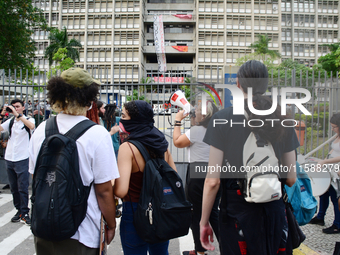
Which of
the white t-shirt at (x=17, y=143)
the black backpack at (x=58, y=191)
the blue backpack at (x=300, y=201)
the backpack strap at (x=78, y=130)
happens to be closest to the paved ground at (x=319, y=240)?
the blue backpack at (x=300, y=201)

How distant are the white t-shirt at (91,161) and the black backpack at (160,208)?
0.41 meters

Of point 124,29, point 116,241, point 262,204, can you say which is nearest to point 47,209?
point 262,204

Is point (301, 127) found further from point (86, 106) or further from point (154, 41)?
point (154, 41)

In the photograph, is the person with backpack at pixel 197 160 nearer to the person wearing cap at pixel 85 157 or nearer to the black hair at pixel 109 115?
the person wearing cap at pixel 85 157

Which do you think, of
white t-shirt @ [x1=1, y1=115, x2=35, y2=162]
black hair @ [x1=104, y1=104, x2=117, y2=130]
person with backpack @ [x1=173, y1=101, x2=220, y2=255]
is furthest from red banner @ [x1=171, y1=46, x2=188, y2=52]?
person with backpack @ [x1=173, y1=101, x2=220, y2=255]

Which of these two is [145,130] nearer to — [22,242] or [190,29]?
[22,242]

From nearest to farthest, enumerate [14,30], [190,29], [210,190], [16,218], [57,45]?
1. [210,190]
2. [16,218]
3. [14,30]
4. [57,45]
5. [190,29]

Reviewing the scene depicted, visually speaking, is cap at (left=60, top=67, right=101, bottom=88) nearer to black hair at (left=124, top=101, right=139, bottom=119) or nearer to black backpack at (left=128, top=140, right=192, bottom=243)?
black hair at (left=124, top=101, right=139, bottom=119)

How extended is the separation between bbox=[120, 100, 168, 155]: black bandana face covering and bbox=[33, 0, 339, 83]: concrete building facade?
4606 cm

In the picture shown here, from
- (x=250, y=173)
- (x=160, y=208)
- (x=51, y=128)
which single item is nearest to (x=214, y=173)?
(x=250, y=173)

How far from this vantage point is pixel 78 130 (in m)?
1.75

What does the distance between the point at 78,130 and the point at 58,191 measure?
0.39m

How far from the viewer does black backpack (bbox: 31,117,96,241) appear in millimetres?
1611

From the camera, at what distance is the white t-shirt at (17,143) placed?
493cm
